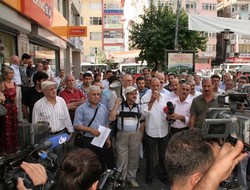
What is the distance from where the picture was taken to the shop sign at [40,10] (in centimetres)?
815

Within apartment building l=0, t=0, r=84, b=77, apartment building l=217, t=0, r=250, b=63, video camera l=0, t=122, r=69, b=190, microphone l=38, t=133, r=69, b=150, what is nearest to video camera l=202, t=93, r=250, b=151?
video camera l=0, t=122, r=69, b=190

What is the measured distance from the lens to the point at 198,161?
1.56m

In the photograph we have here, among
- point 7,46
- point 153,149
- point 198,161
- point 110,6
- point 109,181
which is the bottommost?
point 153,149

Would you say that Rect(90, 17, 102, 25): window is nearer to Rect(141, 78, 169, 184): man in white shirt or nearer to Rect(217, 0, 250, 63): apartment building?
Rect(217, 0, 250, 63): apartment building

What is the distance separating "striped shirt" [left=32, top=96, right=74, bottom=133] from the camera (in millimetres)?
4441

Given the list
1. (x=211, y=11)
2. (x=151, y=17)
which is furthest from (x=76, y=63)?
(x=211, y=11)

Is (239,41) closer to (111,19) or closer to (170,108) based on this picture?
(111,19)

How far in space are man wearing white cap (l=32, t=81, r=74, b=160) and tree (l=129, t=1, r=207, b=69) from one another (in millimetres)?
15414

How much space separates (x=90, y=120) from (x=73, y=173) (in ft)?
9.18

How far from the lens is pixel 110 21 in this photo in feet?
219

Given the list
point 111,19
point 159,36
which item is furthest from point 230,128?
point 111,19

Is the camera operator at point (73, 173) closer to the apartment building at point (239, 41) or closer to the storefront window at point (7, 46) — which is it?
the storefront window at point (7, 46)

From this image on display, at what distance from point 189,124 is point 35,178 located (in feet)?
11.7

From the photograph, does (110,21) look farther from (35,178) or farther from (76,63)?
(35,178)
